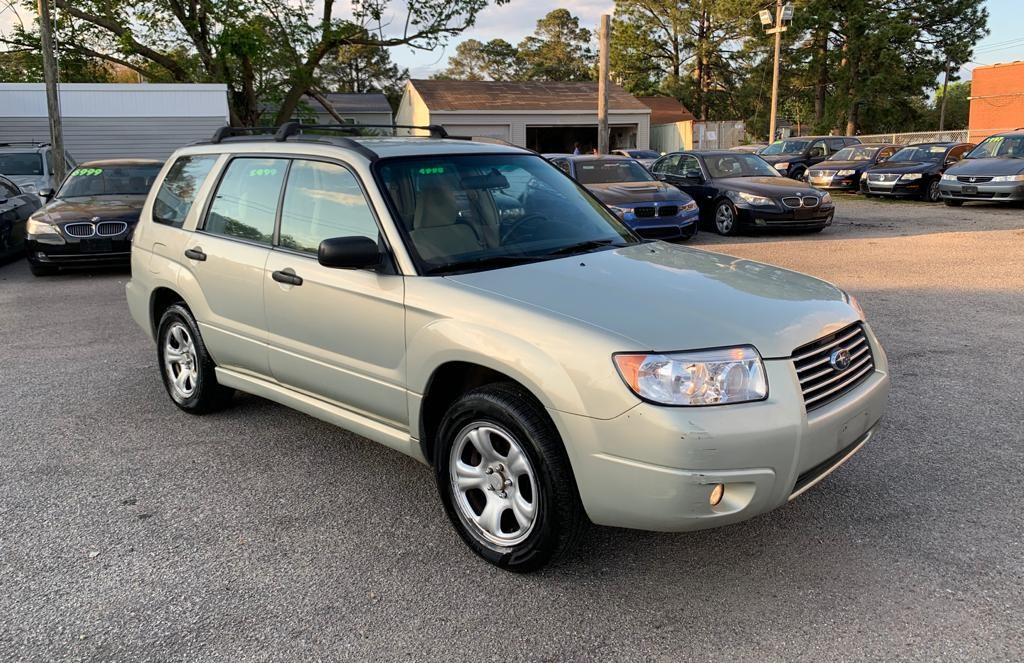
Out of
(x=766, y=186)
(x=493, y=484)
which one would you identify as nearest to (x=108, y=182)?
(x=766, y=186)

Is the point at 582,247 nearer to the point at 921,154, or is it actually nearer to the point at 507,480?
the point at 507,480

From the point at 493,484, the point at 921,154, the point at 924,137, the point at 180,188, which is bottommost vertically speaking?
the point at 493,484

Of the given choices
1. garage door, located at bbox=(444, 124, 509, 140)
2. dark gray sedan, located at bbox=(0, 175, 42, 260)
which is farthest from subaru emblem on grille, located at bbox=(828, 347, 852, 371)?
garage door, located at bbox=(444, 124, 509, 140)

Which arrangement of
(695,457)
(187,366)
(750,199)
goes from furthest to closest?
(750,199) → (187,366) → (695,457)

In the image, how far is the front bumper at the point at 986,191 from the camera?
55.5 ft

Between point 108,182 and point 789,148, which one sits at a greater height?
point 789,148

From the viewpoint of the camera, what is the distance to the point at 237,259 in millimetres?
4438

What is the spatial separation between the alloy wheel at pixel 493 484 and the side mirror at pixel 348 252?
0.86m

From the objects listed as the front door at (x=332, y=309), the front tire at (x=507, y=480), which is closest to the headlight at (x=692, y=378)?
the front tire at (x=507, y=480)

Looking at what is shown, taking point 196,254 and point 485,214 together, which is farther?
point 196,254

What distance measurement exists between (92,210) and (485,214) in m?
8.68

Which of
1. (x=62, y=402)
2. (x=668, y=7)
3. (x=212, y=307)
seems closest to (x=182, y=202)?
(x=212, y=307)

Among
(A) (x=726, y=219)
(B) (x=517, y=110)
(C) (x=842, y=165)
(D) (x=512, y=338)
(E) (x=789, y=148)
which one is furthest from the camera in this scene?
(B) (x=517, y=110)

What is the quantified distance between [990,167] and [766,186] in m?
7.07
